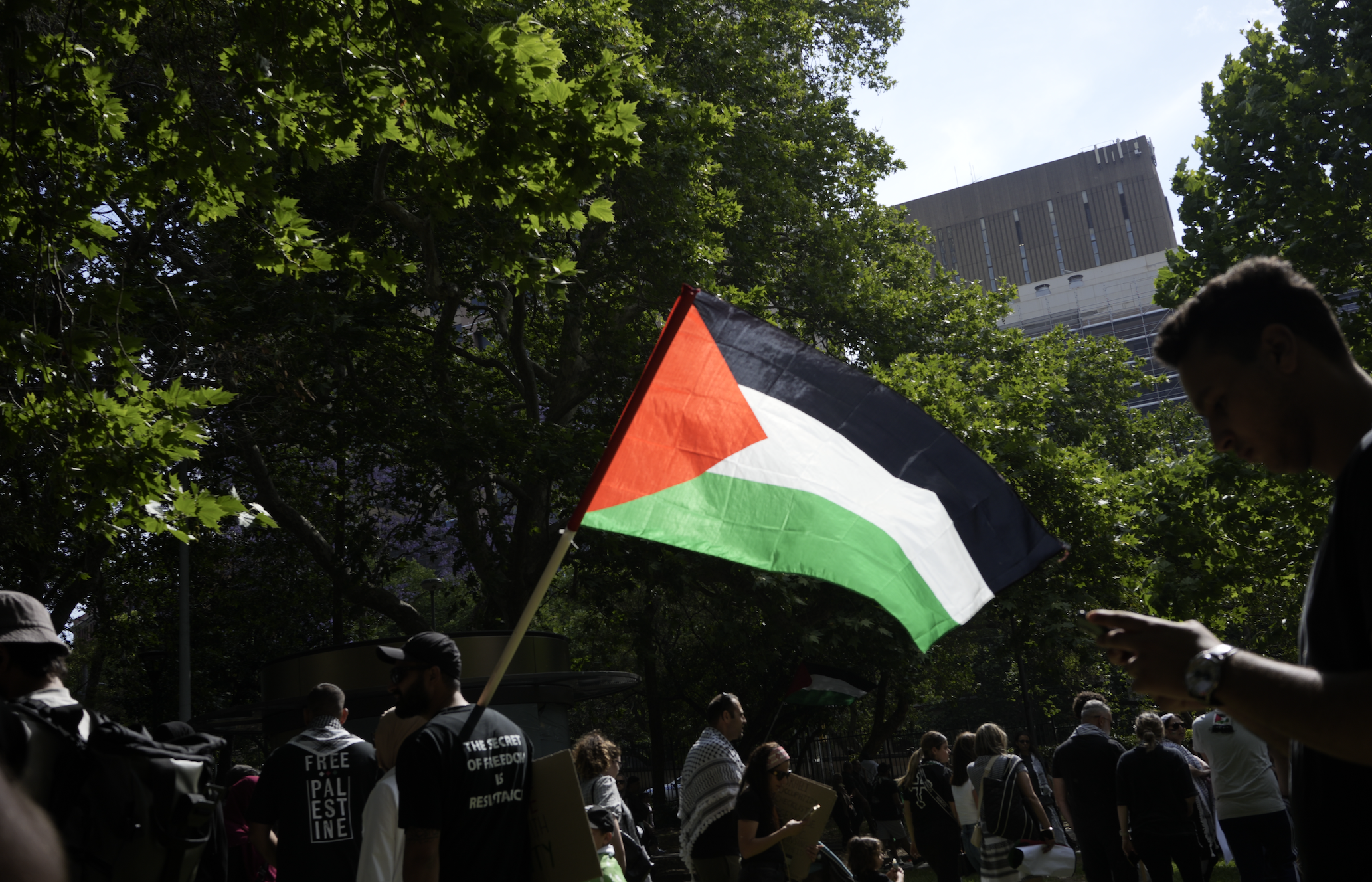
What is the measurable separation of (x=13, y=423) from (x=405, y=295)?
9159 millimetres

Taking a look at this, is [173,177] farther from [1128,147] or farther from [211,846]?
[1128,147]

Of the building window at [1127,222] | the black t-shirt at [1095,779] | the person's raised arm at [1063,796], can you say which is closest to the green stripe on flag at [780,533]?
the black t-shirt at [1095,779]

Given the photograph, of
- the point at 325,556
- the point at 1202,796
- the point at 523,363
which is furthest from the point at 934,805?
the point at 325,556

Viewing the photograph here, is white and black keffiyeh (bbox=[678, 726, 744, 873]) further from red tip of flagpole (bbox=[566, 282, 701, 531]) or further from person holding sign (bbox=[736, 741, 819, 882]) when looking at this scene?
Answer: red tip of flagpole (bbox=[566, 282, 701, 531])

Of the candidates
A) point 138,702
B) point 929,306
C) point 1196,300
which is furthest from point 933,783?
point 138,702

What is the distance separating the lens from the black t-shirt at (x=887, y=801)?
51.0 feet

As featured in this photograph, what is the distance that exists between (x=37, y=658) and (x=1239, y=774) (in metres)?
7.58

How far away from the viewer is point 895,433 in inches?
169

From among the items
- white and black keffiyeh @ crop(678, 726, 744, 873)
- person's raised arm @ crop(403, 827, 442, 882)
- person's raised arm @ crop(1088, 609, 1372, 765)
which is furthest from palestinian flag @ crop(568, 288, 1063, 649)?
white and black keffiyeh @ crop(678, 726, 744, 873)

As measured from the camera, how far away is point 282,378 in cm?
1443

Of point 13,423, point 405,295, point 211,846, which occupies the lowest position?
point 211,846

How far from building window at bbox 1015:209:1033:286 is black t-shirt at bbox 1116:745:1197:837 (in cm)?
11697

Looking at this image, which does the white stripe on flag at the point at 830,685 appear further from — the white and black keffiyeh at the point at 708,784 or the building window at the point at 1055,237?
the building window at the point at 1055,237

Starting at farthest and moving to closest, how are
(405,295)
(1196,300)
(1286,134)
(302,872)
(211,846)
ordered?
1. (1286,134)
2. (405,295)
3. (302,872)
4. (211,846)
5. (1196,300)
